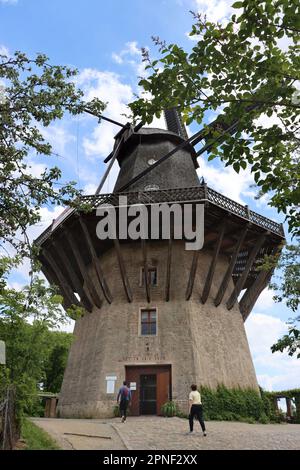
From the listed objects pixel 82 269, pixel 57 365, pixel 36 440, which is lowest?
pixel 36 440

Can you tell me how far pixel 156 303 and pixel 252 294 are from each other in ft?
16.4

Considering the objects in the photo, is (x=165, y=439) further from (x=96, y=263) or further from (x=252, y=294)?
(x=252, y=294)

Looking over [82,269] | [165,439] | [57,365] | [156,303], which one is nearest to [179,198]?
[156,303]

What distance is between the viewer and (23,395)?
7227mm

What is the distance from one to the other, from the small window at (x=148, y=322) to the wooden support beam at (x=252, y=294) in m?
4.95

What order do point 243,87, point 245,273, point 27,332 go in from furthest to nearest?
1. point 245,273
2. point 27,332
3. point 243,87

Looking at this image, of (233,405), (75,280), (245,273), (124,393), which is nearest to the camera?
(124,393)

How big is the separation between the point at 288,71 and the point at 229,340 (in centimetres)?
1454

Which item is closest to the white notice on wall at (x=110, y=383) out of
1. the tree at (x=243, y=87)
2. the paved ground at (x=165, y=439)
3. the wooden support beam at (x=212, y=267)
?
the paved ground at (x=165, y=439)

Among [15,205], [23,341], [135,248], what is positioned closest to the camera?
[15,205]

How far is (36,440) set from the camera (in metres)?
7.59

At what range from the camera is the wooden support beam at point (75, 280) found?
1794 centimetres

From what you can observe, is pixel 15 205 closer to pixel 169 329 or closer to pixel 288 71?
pixel 288 71
